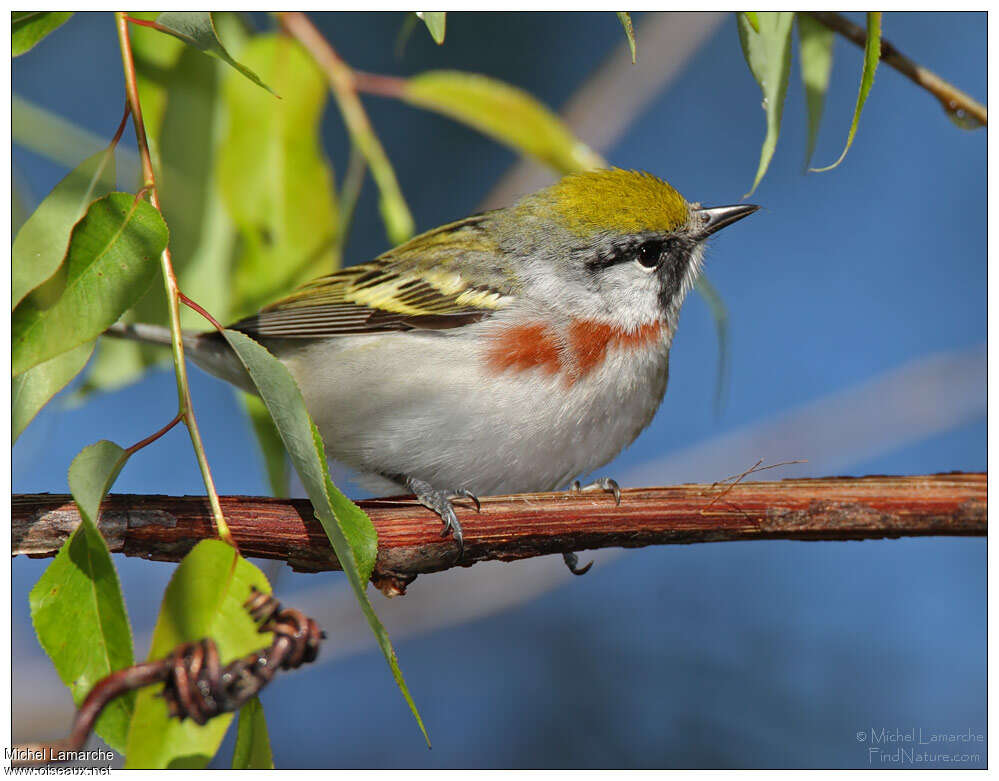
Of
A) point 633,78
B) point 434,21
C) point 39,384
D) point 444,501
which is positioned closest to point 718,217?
point 633,78

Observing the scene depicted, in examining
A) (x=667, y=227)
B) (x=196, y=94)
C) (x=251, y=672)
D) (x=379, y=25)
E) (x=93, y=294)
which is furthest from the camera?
(x=379, y=25)

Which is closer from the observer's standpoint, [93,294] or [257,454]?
[93,294]

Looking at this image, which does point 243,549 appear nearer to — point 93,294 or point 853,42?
point 93,294

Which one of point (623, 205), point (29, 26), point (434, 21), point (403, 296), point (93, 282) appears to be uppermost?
point (29, 26)

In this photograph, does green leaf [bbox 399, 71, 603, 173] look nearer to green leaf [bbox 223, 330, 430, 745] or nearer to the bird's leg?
the bird's leg

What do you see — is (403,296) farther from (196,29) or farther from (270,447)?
(196,29)

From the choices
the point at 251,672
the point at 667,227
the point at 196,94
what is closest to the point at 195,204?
the point at 196,94

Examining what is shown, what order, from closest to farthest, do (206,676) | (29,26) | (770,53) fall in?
(206,676), (29,26), (770,53)

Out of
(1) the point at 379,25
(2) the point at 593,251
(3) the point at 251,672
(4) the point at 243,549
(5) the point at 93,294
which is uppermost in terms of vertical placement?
(1) the point at 379,25
